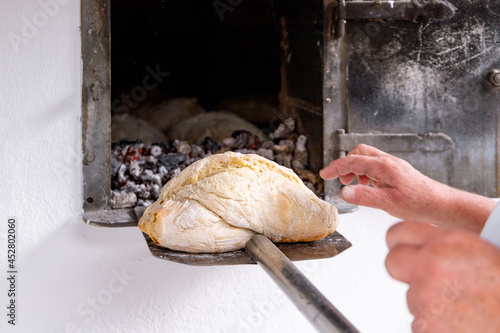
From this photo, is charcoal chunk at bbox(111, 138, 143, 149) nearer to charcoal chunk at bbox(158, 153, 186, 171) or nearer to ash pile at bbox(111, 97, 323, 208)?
ash pile at bbox(111, 97, 323, 208)

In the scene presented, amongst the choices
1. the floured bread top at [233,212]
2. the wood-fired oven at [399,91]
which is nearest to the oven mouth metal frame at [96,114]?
the wood-fired oven at [399,91]

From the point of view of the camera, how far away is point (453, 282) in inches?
12.9

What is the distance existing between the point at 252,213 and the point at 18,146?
0.86 metres

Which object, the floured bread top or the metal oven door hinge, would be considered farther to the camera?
the metal oven door hinge

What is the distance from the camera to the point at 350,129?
168 centimetres

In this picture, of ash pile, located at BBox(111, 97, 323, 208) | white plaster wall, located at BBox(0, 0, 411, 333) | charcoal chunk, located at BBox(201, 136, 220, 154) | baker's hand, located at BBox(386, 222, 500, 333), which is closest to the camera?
baker's hand, located at BBox(386, 222, 500, 333)

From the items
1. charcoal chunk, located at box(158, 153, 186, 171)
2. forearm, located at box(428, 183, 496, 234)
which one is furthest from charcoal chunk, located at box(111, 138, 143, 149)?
forearm, located at box(428, 183, 496, 234)

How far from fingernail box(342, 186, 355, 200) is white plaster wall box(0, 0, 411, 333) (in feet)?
2.58

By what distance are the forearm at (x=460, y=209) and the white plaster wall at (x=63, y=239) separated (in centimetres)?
88

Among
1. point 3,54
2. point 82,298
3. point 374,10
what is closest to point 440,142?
point 374,10

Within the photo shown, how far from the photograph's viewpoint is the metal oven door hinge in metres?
1.67

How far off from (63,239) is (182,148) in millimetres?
629

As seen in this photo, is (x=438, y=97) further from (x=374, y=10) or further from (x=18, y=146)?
(x=18, y=146)

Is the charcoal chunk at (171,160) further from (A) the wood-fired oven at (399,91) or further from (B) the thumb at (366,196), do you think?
(B) the thumb at (366,196)
